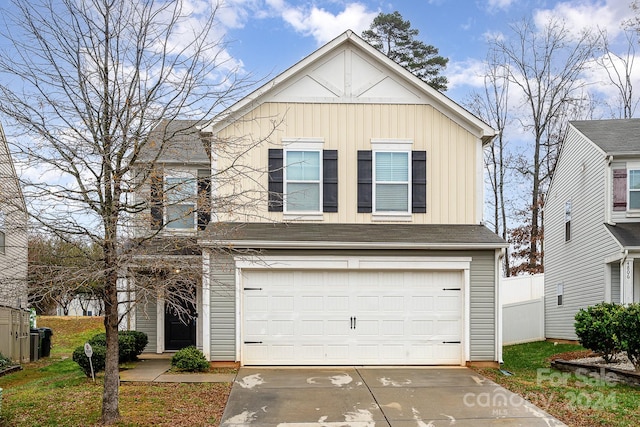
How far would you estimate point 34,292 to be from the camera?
24.0ft

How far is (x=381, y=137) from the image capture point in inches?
512

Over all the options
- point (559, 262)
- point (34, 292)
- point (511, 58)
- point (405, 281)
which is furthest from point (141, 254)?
point (511, 58)

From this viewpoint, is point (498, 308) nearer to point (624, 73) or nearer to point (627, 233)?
point (627, 233)

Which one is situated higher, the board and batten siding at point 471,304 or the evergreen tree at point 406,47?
the evergreen tree at point 406,47

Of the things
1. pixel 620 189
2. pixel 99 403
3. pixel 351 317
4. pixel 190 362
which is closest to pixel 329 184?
pixel 351 317

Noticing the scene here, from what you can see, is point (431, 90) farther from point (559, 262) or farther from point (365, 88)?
point (559, 262)

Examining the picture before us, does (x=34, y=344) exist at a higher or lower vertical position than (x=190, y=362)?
lower

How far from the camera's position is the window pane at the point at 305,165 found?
12.8 metres

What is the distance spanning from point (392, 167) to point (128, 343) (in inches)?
271

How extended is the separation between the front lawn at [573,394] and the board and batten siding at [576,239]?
4.68 m

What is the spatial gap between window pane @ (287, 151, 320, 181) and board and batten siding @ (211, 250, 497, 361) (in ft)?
5.94

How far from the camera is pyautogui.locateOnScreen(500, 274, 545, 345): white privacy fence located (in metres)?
19.8

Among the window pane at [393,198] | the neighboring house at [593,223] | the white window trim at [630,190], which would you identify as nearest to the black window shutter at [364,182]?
the window pane at [393,198]

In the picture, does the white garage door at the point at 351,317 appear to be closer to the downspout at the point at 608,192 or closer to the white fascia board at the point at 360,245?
the white fascia board at the point at 360,245
